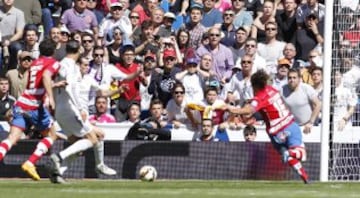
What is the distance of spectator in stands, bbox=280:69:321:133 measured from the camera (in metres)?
19.3

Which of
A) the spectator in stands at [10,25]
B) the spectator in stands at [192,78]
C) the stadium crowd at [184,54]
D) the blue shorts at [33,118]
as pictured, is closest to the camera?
the blue shorts at [33,118]

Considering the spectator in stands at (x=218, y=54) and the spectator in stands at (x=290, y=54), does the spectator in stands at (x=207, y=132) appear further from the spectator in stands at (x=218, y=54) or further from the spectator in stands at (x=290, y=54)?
the spectator in stands at (x=290, y=54)

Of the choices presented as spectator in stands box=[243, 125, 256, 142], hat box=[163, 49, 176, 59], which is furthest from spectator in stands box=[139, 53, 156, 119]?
spectator in stands box=[243, 125, 256, 142]

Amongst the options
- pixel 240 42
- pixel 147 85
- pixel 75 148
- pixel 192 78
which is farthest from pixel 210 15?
pixel 75 148

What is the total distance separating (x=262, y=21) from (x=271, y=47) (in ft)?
3.34

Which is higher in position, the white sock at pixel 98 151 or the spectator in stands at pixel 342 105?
the spectator in stands at pixel 342 105

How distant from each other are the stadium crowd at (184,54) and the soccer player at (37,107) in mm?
1777

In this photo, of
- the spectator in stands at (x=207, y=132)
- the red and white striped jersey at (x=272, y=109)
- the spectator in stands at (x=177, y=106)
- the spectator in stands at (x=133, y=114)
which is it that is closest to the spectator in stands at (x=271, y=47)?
the spectator in stands at (x=177, y=106)

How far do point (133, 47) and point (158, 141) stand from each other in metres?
2.52

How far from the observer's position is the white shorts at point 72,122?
53.7 ft

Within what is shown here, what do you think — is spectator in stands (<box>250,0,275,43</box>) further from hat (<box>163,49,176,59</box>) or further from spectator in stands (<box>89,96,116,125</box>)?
spectator in stands (<box>89,96,116,125</box>)

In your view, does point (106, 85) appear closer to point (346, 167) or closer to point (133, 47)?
point (133, 47)

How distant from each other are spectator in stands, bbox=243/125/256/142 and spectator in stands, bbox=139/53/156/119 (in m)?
1.76

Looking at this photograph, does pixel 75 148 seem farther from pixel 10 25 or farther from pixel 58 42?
pixel 10 25
